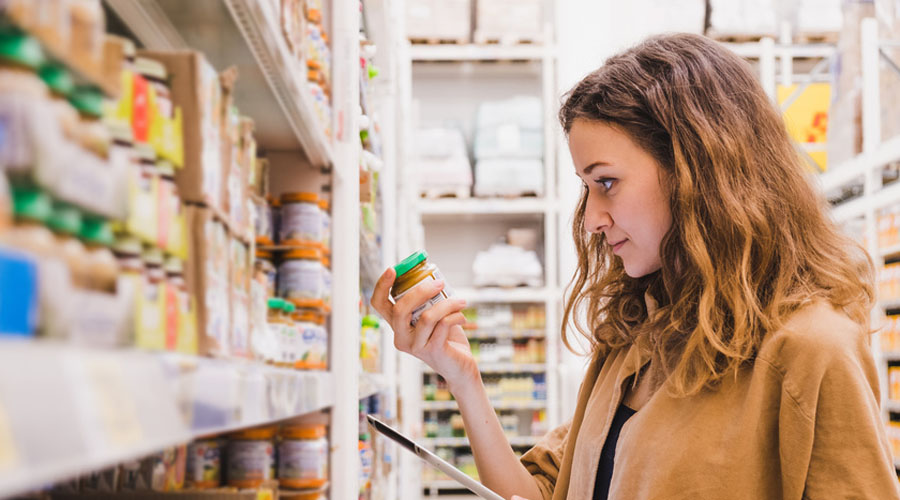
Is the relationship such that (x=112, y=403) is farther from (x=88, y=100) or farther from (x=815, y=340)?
(x=815, y=340)

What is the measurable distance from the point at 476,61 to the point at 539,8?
32.7 inches

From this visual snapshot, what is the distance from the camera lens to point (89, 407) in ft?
1.26

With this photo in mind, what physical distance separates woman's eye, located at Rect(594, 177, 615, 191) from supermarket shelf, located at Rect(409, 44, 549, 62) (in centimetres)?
669

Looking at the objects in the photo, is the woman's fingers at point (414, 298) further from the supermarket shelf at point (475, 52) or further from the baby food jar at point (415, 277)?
the supermarket shelf at point (475, 52)

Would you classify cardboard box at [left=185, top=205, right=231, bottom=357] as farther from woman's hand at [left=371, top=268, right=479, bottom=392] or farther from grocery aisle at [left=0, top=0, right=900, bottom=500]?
woman's hand at [left=371, top=268, right=479, bottom=392]

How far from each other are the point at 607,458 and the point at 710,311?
34 cm

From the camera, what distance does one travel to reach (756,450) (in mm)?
1190

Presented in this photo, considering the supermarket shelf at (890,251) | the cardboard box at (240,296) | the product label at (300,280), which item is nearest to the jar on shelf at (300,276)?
the product label at (300,280)

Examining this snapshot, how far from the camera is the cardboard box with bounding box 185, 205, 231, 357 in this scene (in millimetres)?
711

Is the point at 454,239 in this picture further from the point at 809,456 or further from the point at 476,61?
the point at 809,456

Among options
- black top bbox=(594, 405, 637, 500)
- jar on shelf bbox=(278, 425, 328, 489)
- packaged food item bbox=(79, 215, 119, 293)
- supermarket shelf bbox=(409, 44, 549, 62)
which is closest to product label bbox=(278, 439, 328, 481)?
jar on shelf bbox=(278, 425, 328, 489)

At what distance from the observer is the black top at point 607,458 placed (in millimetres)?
1416

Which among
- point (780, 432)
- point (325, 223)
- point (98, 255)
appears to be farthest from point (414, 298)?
point (98, 255)

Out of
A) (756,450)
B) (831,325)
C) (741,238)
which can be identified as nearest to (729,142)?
(741,238)
